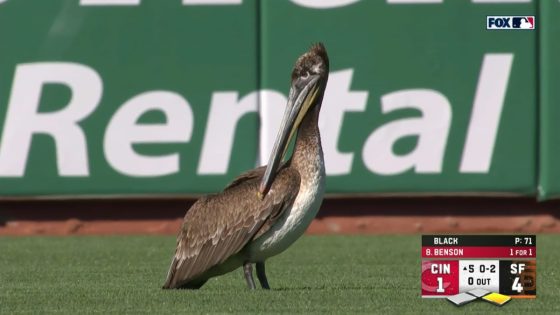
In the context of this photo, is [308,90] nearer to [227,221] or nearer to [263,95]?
[227,221]

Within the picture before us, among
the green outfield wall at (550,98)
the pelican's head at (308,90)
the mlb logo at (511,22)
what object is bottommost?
the green outfield wall at (550,98)

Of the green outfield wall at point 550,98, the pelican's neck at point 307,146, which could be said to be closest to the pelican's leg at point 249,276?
the pelican's neck at point 307,146

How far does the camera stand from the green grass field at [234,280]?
8.96 m

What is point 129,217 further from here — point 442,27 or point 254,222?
point 254,222

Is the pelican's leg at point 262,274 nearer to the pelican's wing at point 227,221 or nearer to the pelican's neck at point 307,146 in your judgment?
the pelican's wing at point 227,221

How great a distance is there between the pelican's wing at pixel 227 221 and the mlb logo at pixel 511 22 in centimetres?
686

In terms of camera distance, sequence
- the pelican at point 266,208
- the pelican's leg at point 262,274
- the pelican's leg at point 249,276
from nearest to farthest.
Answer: the pelican at point 266,208 < the pelican's leg at point 249,276 < the pelican's leg at point 262,274

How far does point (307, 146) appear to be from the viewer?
9.77 meters

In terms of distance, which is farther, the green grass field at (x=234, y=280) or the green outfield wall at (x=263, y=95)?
the green outfield wall at (x=263, y=95)

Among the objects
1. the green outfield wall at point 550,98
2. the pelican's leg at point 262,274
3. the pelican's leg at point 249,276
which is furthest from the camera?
the green outfield wall at point 550,98

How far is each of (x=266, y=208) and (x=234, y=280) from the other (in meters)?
2.01
